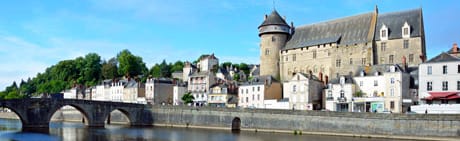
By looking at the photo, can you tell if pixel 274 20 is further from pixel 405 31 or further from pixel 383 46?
pixel 405 31

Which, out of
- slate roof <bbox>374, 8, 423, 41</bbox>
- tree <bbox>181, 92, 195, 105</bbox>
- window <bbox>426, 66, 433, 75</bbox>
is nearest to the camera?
window <bbox>426, 66, 433, 75</bbox>

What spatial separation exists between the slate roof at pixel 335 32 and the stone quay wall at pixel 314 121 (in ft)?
51.8

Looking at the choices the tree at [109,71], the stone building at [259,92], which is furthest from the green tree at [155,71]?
the stone building at [259,92]

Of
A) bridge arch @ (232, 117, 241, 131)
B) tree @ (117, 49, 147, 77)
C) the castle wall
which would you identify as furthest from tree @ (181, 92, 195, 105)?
tree @ (117, 49, 147, 77)

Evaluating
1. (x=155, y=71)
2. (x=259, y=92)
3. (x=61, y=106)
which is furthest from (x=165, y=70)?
(x=61, y=106)

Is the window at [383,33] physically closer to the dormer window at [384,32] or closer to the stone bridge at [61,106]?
the dormer window at [384,32]

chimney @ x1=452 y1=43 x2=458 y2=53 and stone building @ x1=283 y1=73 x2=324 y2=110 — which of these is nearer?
chimney @ x1=452 y1=43 x2=458 y2=53

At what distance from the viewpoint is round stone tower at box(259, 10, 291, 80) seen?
2322 inches

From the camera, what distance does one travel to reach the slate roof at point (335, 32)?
53062 mm

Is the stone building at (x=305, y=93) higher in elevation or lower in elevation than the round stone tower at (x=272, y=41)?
lower

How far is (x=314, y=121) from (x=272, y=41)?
2176 centimetres

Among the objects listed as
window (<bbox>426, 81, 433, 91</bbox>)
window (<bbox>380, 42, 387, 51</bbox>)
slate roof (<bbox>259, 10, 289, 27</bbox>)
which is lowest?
window (<bbox>426, 81, 433, 91</bbox>)

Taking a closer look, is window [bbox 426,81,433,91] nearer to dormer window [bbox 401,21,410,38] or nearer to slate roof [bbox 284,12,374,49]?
dormer window [bbox 401,21,410,38]

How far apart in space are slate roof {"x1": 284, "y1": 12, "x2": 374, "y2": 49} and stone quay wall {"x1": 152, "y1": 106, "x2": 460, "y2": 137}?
621 inches
